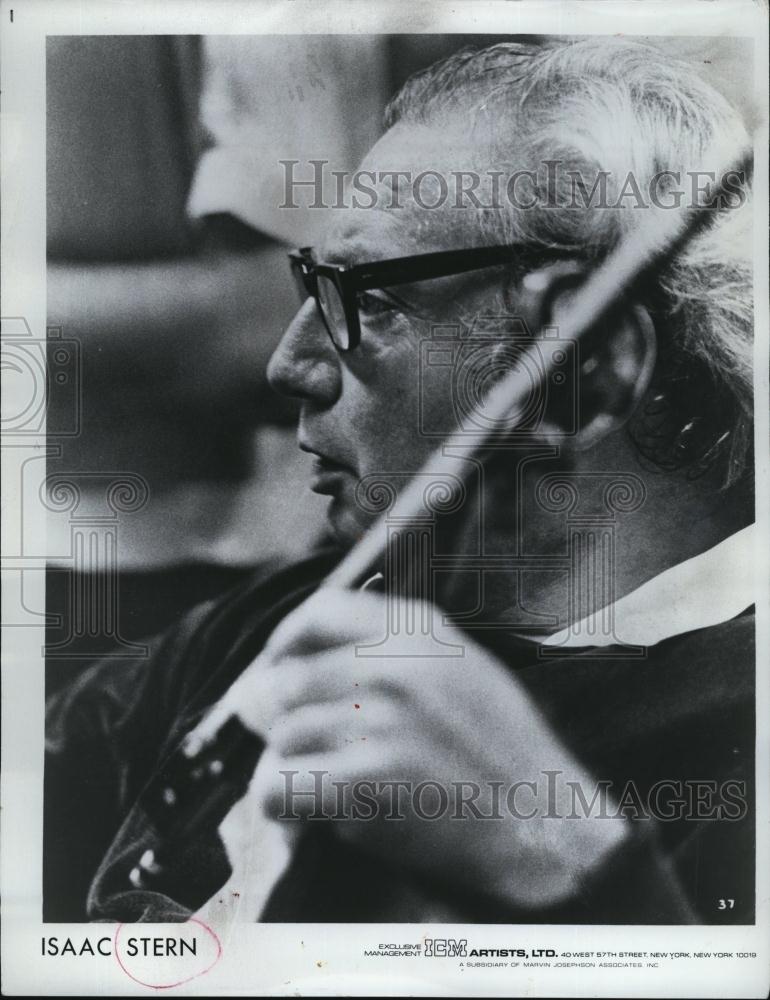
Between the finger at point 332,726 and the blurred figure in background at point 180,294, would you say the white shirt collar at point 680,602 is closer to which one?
the finger at point 332,726

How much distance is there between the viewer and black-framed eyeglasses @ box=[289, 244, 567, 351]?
1.47 m

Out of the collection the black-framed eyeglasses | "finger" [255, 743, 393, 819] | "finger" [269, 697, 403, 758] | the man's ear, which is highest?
the black-framed eyeglasses

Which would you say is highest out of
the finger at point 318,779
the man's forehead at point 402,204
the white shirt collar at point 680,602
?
the man's forehead at point 402,204

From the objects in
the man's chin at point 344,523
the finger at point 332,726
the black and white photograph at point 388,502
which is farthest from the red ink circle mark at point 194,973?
the man's chin at point 344,523

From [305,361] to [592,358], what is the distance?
1.49 ft

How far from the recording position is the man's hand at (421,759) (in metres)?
1.47

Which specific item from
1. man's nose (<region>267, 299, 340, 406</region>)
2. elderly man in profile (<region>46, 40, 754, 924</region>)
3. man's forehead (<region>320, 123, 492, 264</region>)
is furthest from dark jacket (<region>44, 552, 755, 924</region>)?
man's forehead (<region>320, 123, 492, 264</region>)

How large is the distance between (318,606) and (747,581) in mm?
682

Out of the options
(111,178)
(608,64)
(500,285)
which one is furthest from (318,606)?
(608,64)

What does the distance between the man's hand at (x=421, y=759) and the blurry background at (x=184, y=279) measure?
20 centimetres

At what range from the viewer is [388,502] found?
4.86 ft

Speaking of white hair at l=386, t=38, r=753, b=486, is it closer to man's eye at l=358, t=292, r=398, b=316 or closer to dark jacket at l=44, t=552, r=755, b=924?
man's eye at l=358, t=292, r=398, b=316

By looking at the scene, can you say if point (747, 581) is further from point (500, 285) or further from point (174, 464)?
point (174, 464)

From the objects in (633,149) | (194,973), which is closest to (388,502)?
(633,149)
